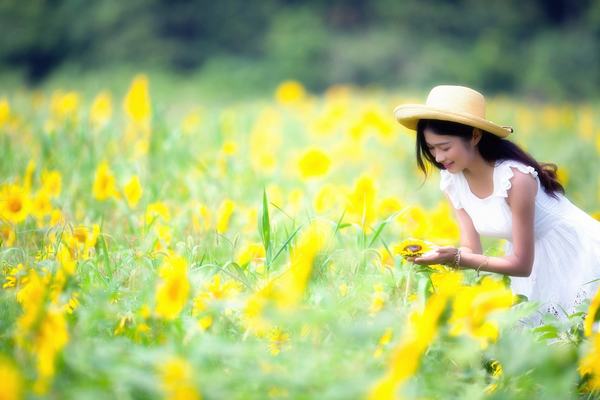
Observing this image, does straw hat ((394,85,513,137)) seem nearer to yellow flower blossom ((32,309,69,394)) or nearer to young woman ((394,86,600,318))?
young woman ((394,86,600,318))

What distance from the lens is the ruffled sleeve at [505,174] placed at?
6.44ft

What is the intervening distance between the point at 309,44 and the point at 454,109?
10963mm

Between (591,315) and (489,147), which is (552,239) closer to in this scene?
(489,147)

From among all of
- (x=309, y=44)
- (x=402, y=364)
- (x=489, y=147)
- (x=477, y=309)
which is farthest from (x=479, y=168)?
(x=309, y=44)

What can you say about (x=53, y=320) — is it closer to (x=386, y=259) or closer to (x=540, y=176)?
(x=386, y=259)

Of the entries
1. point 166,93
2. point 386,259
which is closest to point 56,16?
point 166,93

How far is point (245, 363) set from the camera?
4.35ft

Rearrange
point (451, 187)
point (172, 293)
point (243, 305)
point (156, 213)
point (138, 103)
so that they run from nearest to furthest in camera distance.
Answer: point (172, 293) < point (243, 305) < point (451, 187) < point (156, 213) < point (138, 103)

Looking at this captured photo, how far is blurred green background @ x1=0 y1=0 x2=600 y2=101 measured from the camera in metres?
11.7

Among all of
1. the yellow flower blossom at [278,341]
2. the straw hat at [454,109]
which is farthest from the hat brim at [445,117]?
the yellow flower blossom at [278,341]

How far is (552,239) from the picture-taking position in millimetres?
2115

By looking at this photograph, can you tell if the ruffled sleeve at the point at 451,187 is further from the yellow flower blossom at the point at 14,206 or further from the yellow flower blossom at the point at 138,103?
the yellow flower blossom at the point at 138,103

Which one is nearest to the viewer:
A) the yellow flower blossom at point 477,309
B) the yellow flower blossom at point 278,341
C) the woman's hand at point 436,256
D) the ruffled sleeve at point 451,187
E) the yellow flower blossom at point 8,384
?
the yellow flower blossom at point 8,384

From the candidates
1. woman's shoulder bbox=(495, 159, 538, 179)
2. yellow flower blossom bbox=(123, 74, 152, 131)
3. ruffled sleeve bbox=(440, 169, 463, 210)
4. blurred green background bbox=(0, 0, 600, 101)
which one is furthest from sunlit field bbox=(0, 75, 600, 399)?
blurred green background bbox=(0, 0, 600, 101)
